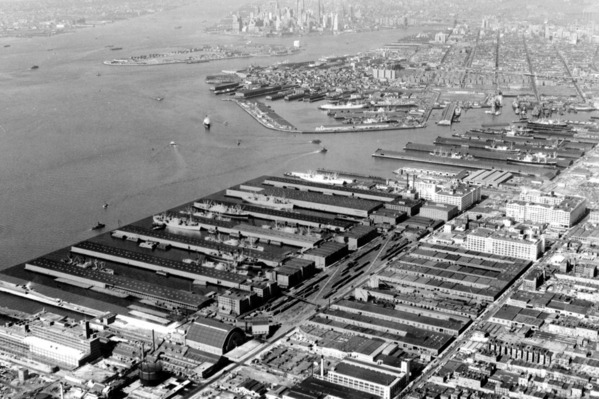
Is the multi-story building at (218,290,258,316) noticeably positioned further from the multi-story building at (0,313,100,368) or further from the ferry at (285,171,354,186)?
the ferry at (285,171,354,186)

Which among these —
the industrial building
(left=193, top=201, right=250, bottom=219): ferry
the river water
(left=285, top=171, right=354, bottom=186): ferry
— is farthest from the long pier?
(left=193, top=201, right=250, bottom=219): ferry

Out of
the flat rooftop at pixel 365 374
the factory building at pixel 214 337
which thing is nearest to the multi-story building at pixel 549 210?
the flat rooftop at pixel 365 374

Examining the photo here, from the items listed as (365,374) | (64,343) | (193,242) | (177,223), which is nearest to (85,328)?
(64,343)

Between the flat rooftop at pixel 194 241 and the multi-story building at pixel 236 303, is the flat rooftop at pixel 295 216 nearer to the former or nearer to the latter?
the flat rooftop at pixel 194 241

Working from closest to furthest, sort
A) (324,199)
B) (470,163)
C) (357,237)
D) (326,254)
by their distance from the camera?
(326,254)
(357,237)
(324,199)
(470,163)

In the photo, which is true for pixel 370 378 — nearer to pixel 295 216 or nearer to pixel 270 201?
pixel 295 216

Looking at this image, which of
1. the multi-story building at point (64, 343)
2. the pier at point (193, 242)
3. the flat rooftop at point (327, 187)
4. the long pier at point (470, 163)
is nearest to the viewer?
the multi-story building at point (64, 343)
